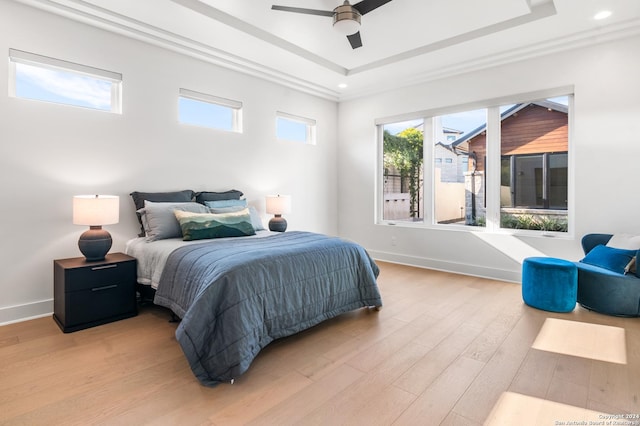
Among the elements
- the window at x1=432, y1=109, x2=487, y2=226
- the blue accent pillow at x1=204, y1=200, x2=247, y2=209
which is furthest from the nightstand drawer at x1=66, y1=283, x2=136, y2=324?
the window at x1=432, y1=109, x2=487, y2=226

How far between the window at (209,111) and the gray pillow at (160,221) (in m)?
1.19

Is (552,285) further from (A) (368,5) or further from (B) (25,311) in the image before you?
(B) (25,311)

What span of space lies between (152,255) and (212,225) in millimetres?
588

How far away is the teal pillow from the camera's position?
317cm

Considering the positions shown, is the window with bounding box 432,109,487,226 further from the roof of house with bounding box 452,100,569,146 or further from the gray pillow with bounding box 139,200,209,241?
the gray pillow with bounding box 139,200,209,241

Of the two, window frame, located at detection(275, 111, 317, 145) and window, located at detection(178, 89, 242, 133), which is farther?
window frame, located at detection(275, 111, 317, 145)

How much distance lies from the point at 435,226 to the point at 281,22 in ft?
11.1

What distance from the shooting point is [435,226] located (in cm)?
499

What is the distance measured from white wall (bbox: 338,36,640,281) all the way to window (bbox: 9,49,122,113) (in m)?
3.68

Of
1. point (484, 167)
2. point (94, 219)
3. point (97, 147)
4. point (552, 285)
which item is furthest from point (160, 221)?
point (484, 167)

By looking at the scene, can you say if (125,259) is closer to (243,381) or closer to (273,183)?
(243,381)

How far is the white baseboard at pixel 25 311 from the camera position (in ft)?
9.45

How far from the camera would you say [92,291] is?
280 centimetres

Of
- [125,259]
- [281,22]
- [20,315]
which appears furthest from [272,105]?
[20,315]
